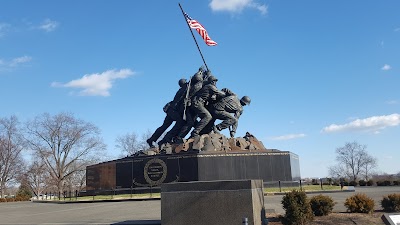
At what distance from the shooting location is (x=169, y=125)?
112 feet

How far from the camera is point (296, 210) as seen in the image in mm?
10117

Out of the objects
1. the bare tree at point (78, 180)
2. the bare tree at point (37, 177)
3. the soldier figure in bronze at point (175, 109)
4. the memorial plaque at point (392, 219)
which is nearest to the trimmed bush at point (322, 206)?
the memorial plaque at point (392, 219)

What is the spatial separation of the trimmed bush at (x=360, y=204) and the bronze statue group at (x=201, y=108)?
19503 mm

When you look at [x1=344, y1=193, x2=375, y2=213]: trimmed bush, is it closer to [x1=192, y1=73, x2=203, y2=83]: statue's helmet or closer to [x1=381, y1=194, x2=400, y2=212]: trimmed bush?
[x1=381, y1=194, x2=400, y2=212]: trimmed bush

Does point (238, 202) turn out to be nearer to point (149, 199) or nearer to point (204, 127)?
point (149, 199)

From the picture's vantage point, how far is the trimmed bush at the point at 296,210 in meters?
10.1

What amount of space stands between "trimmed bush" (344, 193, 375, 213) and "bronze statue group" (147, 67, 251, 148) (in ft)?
64.0

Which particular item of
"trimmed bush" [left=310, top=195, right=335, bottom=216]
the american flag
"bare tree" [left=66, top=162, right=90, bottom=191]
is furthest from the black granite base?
"bare tree" [left=66, top=162, right=90, bottom=191]

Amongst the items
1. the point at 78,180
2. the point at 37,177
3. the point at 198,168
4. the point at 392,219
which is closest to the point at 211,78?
the point at 198,168

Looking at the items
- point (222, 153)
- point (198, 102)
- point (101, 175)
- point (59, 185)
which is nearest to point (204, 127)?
point (198, 102)

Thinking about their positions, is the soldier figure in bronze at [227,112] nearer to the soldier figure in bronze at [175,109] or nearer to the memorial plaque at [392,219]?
the soldier figure in bronze at [175,109]

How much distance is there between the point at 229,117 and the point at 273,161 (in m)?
5.49

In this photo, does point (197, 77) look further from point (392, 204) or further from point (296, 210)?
point (296, 210)

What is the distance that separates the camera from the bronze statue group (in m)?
31.2
